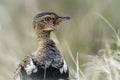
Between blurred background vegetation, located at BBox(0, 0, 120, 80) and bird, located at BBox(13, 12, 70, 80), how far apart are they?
361 centimetres

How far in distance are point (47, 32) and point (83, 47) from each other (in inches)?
198

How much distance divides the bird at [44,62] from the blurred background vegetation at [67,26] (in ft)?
11.8

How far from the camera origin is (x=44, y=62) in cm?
1120

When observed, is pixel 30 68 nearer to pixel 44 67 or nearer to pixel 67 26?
pixel 44 67

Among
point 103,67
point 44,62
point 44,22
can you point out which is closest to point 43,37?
point 44,22

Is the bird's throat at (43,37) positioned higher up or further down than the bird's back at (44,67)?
higher up

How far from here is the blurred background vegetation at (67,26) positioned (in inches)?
643

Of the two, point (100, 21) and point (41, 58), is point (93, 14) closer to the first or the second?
point (100, 21)

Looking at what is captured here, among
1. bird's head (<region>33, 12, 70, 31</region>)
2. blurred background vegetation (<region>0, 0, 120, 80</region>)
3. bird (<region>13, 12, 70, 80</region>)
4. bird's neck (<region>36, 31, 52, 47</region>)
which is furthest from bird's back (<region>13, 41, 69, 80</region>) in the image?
blurred background vegetation (<region>0, 0, 120, 80</region>)

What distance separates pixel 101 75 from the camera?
12539 mm

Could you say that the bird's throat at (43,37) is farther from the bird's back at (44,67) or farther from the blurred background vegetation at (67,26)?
the blurred background vegetation at (67,26)

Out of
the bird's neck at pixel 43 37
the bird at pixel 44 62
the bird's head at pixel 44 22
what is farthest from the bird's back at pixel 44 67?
the bird's head at pixel 44 22

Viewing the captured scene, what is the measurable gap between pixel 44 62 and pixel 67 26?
7.80 metres

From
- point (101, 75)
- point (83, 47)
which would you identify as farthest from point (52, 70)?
point (83, 47)
